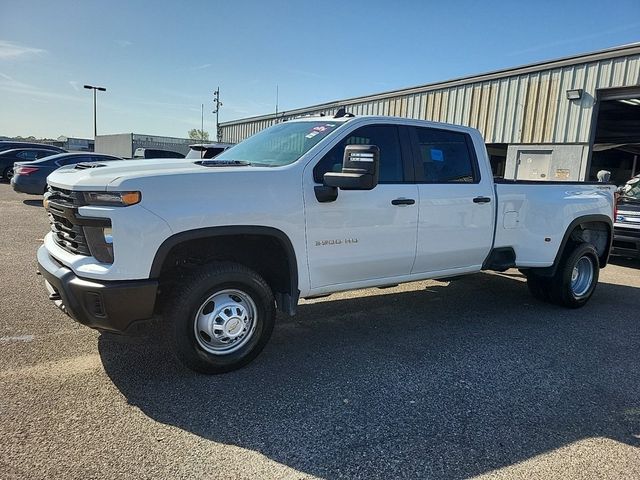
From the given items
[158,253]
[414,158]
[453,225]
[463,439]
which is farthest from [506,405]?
[158,253]

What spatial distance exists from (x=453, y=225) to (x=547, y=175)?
11.7m

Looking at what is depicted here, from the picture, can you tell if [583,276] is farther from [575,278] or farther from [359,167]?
[359,167]

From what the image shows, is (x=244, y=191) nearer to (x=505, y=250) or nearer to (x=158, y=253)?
(x=158, y=253)

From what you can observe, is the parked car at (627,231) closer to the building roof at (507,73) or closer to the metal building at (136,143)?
the building roof at (507,73)

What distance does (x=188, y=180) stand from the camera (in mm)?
3318

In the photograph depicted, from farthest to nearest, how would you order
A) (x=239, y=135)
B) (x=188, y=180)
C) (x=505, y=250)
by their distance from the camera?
1. (x=239, y=135)
2. (x=505, y=250)
3. (x=188, y=180)

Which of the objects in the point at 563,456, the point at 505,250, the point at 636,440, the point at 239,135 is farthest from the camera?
the point at 239,135

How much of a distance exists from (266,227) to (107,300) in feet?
3.88

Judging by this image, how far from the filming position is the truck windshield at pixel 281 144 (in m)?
4.14

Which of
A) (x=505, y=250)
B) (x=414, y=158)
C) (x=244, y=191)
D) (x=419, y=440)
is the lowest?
(x=419, y=440)

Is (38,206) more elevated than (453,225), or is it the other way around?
(453,225)

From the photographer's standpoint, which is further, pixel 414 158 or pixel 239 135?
pixel 239 135

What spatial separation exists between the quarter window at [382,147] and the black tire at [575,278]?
280 centimetres

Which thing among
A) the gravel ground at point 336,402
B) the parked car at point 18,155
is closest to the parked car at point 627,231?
the gravel ground at point 336,402
